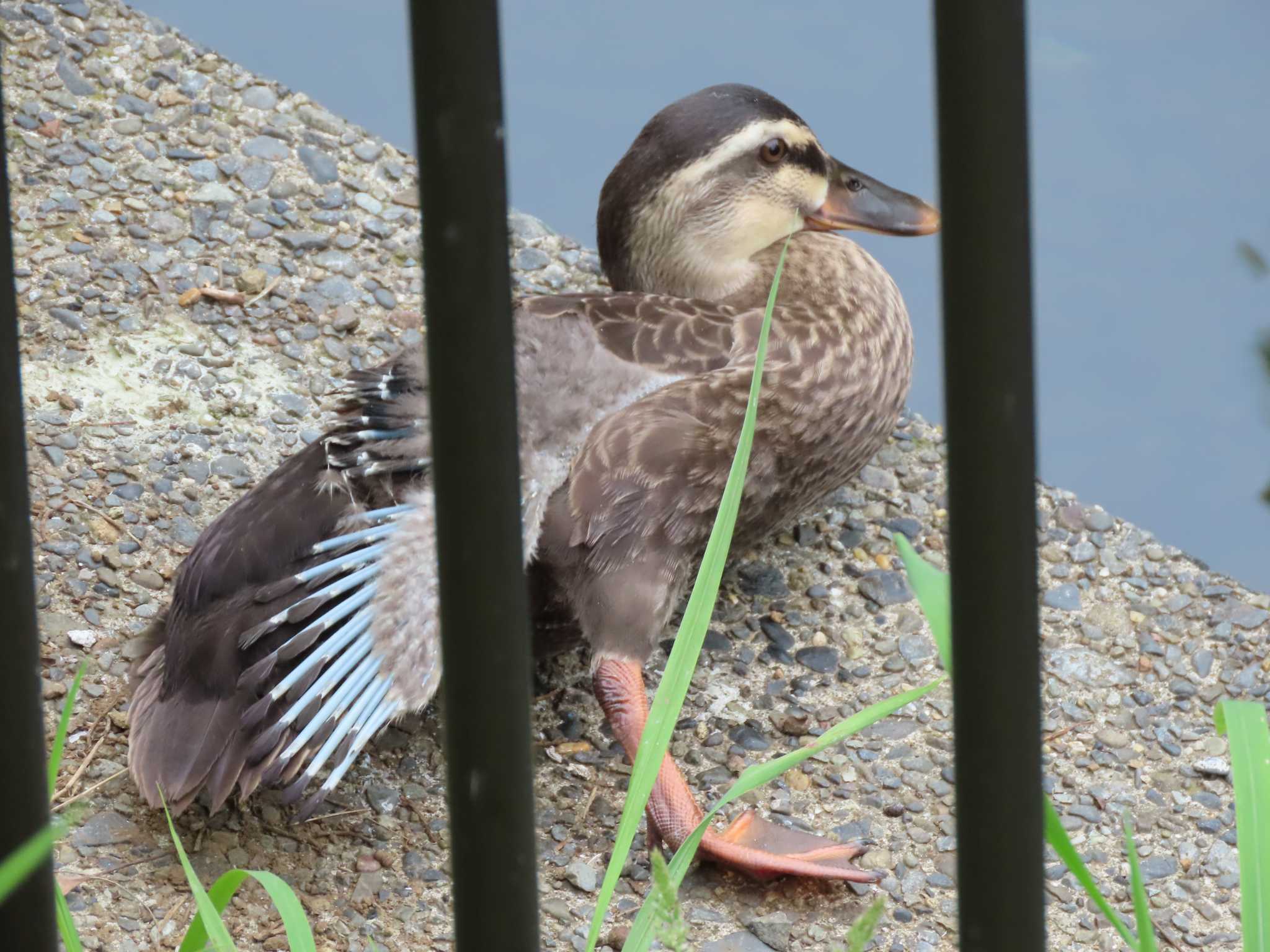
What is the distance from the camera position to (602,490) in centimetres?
222

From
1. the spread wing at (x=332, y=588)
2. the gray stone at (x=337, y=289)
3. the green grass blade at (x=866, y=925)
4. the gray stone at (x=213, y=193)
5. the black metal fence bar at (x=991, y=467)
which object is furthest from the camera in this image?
the gray stone at (x=213, y=193)

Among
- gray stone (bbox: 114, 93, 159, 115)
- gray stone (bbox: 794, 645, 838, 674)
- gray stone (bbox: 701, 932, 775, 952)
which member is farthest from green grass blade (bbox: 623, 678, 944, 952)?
gray stone (bbox: 114, 93, 159, 115)

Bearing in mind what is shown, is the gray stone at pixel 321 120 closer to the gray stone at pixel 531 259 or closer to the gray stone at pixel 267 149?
the gray stone at pixel 267 149

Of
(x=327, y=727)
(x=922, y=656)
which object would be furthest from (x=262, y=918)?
(x=922, y=656)

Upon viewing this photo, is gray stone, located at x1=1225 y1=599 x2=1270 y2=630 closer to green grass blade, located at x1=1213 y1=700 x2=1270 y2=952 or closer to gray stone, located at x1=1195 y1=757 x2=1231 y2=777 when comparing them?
gray stone, located at x1=1195 y1=757 x2=1231 y2=777

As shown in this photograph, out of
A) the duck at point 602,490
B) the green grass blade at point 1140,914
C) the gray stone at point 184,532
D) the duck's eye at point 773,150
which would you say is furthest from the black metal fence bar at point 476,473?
the duck's eye at point 773,150

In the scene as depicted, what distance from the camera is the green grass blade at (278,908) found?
1.14 m

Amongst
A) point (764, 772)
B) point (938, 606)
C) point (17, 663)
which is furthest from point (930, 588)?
point (17, 663)

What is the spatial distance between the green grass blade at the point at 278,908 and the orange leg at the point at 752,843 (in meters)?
0.93

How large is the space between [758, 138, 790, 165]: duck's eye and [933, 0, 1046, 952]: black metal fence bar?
89.7 inches

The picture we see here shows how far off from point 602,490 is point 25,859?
1.62 meters

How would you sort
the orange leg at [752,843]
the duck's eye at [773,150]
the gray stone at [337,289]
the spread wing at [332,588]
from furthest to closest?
the gray stone at [337,289] → the duck's eye at [773,150] → the orange leg at [752,843] → the spread wing at [332,588]

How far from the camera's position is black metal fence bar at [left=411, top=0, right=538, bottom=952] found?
601mm

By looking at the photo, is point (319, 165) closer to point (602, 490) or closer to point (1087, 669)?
→ point (602, 490)
